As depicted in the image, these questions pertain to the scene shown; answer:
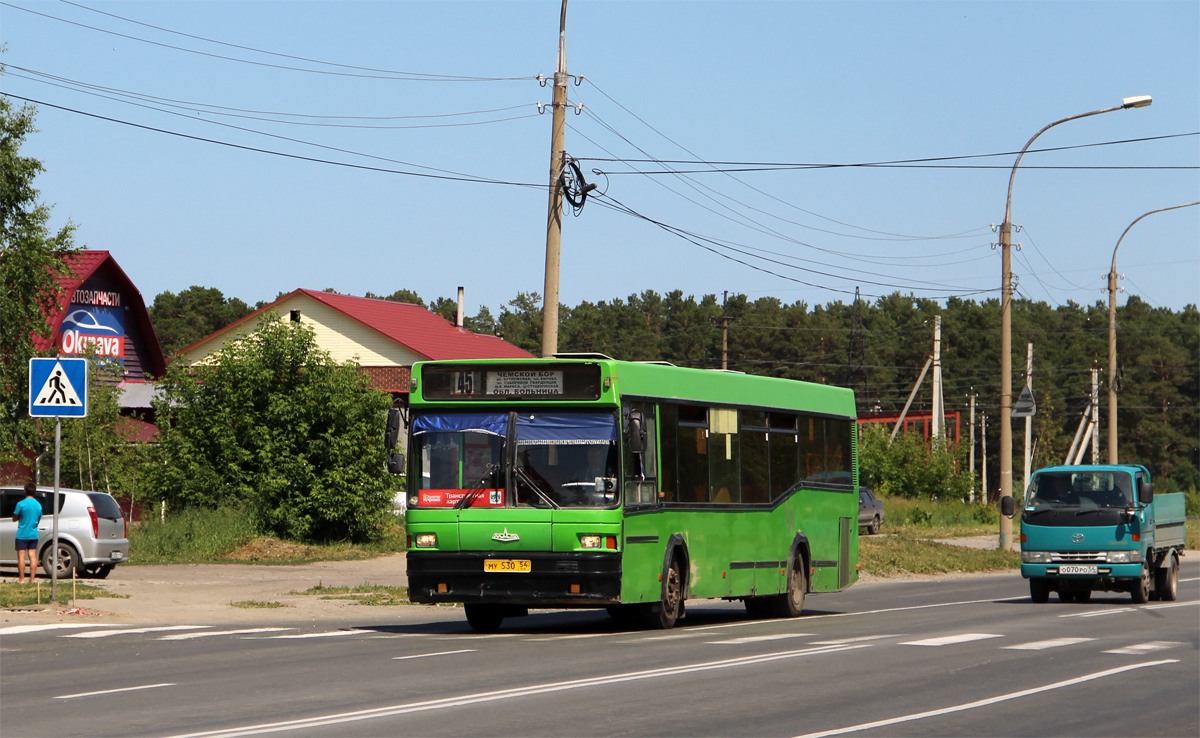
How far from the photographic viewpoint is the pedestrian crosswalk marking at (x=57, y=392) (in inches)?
740

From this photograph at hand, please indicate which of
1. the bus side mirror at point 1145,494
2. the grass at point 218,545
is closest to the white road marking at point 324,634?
the bus side mirror at point 1145,494

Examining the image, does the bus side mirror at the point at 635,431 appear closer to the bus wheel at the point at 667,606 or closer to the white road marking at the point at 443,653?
the bus wheel at the point at 667,606

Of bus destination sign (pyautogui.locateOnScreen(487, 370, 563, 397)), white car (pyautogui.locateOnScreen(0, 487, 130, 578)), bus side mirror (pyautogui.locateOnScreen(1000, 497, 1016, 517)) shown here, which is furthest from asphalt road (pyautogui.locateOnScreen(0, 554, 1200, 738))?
white car (pyautogui.locateOnScreen(0, 487, 130, 578))

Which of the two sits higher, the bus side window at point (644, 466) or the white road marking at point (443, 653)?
the bus side window at point (644, 466)

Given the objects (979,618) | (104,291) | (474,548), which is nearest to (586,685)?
(474,548)

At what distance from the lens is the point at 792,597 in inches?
794

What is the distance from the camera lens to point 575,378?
53.3 feet

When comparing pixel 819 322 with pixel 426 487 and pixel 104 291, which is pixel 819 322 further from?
pixel 426 487

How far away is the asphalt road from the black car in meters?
32.3

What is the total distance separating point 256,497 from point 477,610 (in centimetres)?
1586

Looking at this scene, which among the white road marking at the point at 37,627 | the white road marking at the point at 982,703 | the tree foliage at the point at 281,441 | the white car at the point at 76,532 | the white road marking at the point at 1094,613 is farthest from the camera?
the tree foliage at the point at 281,441

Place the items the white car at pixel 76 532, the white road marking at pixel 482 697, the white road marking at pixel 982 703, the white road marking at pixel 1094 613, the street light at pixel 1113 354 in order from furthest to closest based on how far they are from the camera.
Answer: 1. the street light at pixel 1113 354
2. the white car at pixel 76 532
3. the white road marking at pixel 1094 613
4. the white road marking at pixel 982 703
5. the white road marking at pixel 482 697

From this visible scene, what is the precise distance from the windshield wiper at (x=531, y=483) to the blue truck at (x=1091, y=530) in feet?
36.3

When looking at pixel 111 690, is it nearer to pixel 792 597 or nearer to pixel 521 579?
pixel 521 579
